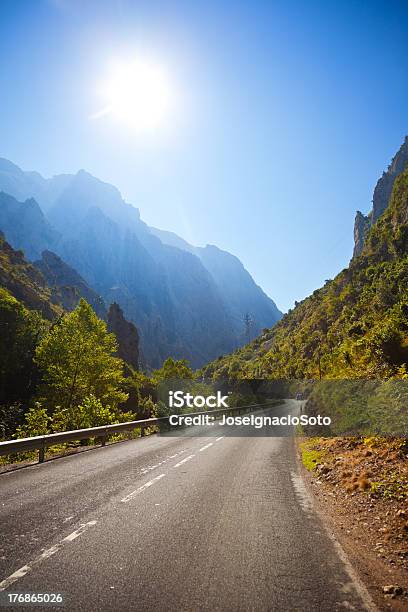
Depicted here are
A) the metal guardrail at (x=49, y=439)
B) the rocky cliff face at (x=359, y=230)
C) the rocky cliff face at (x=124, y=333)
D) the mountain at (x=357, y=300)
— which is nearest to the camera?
the metal guardrail at (x=49, y=439)

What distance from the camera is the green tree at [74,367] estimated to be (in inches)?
1271

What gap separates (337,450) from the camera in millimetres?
12305

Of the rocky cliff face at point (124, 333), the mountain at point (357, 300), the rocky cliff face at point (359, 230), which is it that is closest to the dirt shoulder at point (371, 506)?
the mountain at point (357, 300)

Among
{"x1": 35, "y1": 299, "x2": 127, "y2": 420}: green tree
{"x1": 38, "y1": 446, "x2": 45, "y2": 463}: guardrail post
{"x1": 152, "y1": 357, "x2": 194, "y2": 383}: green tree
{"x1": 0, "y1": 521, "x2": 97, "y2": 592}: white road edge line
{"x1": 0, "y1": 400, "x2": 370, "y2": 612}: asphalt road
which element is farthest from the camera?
{"x1": 152, "y1": 357, "x2": 194, "y2": 383}: green tree

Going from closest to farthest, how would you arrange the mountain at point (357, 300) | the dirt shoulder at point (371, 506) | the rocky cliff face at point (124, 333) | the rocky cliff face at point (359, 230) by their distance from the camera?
the dirt shoulder at point (371, 506) < the mountain at point (357, 300) < the rocky cliff face at point (124, 333) < the rocky cliff face at point (359, 230)

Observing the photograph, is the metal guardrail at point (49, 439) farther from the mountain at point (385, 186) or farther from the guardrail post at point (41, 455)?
the mountain at point (385, 186)

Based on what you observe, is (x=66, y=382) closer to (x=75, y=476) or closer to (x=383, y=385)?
(x=75, y=476)

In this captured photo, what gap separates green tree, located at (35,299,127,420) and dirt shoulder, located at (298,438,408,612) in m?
24.6

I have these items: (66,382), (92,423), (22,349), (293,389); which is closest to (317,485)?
(92,423)

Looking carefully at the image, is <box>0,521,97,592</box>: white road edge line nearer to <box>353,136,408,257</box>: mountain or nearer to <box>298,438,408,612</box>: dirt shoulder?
<box>298,438,408,612</box>: dirt shoulder

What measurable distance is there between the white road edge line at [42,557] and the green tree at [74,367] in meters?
27.4

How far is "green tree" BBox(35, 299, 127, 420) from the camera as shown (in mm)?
32281

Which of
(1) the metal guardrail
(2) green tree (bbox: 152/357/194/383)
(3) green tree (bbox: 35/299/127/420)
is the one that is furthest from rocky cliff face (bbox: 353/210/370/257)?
(1) the metal guardrail

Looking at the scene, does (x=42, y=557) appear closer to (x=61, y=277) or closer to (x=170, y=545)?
(x=170, y=545)
